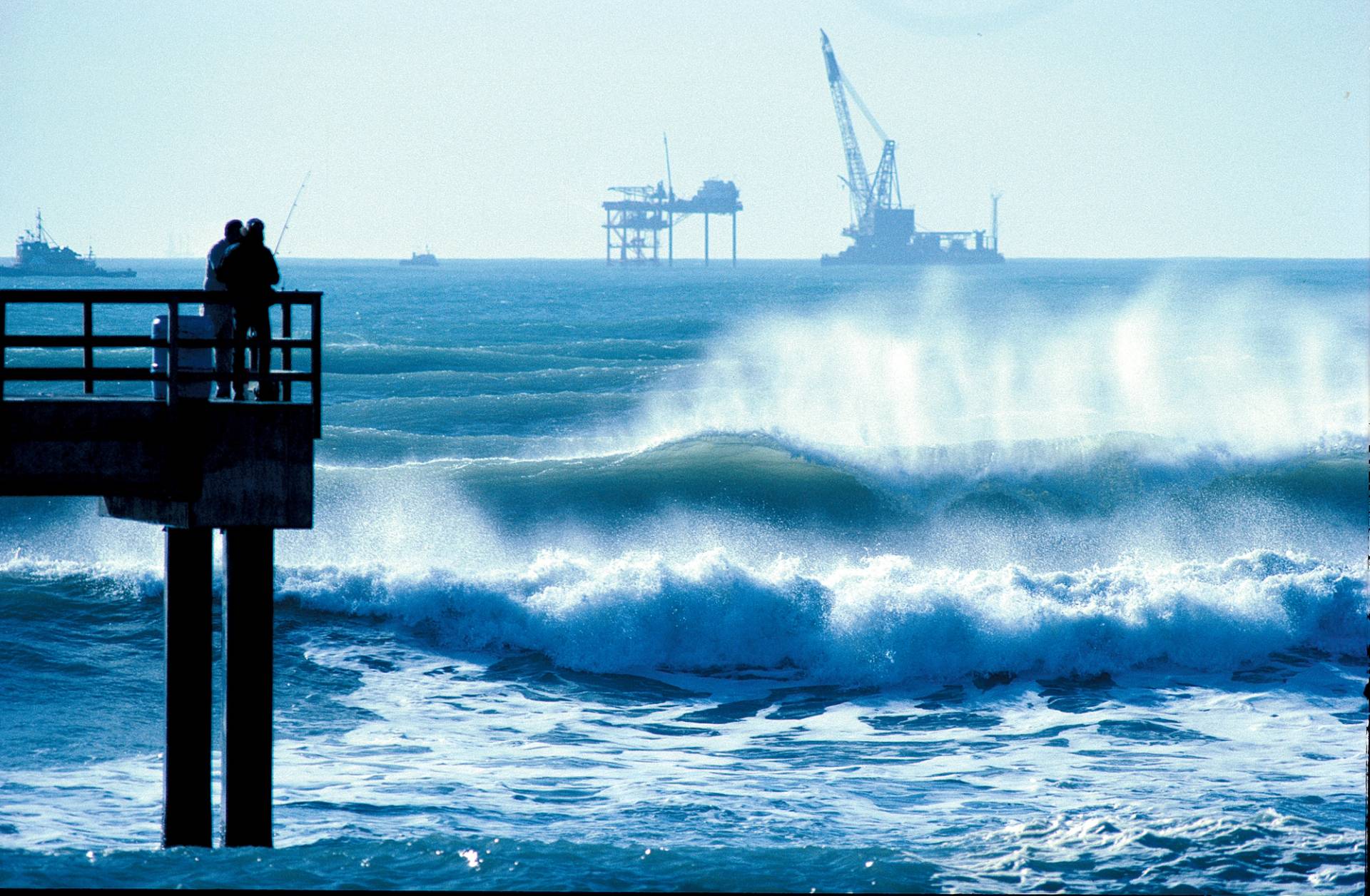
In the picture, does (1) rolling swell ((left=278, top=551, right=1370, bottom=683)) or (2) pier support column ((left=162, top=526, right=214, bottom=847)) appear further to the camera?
(1) rolling swell ((left=278, top=551, right=1370, bottom=683))

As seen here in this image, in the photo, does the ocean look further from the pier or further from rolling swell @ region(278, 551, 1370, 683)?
the pier

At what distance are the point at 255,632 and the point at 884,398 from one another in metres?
29.5

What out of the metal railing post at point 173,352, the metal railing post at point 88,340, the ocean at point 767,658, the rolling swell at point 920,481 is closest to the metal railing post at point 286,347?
the metal railing post at point 173,352

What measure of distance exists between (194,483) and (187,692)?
4.88ft

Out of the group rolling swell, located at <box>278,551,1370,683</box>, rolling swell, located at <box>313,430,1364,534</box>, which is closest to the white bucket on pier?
rolling swell, located at <box>278,551,1370,683</box>

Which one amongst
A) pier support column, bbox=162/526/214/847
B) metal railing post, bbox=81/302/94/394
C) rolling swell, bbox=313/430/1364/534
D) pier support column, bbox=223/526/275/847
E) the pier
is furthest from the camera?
rolling swell, bbox=313/430/1364/534

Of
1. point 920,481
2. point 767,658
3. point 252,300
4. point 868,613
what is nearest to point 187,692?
point 252,300

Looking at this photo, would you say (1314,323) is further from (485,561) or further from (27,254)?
(27,254)

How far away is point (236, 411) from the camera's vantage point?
931 centimetres

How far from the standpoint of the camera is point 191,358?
9656 mm

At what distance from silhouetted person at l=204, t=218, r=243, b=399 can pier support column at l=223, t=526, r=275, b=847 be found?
1095 millimetres

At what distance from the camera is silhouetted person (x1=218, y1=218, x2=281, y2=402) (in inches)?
379

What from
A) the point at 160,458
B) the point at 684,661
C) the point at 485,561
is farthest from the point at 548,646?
the point at 160,458

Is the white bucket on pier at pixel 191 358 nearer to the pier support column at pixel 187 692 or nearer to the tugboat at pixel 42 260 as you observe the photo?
the pier support column at pixel 187 692
